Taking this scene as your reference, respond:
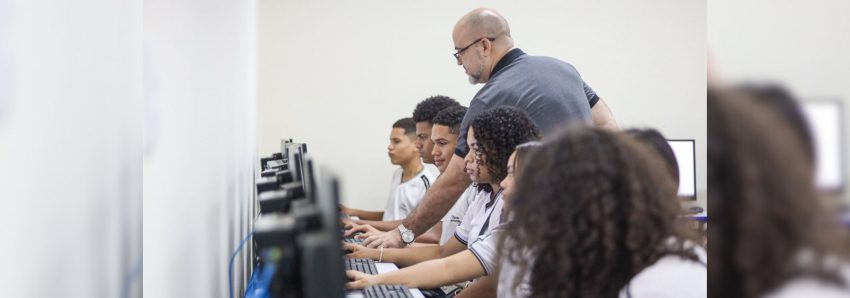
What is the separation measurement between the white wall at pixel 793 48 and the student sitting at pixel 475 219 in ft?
4.03

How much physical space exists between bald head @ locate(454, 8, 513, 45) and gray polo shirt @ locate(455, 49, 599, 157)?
0.57 ft

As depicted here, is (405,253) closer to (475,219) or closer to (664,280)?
(475,219)

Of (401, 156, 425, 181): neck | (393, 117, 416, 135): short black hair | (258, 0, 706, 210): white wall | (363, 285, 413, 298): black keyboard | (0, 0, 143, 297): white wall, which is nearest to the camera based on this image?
(0, 0, 143, 297): white wall

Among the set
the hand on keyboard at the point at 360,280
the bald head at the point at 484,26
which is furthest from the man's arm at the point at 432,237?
the hand on keyboard at the point at 360,280

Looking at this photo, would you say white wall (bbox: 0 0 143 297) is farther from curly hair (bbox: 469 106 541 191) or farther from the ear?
the ear

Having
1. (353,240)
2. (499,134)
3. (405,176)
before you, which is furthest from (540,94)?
(405,176)

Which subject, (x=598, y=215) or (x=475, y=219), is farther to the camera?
(x=475, y=219)

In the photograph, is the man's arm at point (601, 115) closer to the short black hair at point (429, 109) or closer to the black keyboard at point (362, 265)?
the short black hair at point (429, 109)

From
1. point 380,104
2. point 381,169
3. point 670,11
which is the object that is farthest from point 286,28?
point 670,11

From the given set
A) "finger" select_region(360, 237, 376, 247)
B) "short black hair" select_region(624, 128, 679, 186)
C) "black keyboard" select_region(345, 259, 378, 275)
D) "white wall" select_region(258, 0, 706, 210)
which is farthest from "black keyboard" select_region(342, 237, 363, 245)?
"white wall" select_region(258, 0, 706, 210)

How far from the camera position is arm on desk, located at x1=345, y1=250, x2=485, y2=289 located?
1434mm

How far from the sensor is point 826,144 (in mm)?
196

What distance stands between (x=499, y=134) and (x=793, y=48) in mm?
1365

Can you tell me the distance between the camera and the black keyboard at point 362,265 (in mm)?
1574
